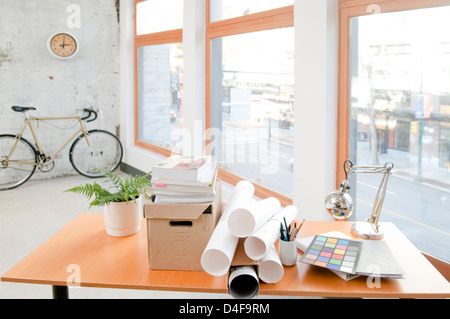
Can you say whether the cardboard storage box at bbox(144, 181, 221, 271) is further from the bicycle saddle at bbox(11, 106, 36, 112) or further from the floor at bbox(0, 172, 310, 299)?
the bicycle saddle at bbox(11, 106, 36, 112)

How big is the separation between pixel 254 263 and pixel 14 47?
503 cm

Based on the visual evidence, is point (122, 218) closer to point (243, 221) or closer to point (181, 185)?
point (181, 185)

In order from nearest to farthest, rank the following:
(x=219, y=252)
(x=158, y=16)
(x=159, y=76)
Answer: (x=219, y=252), (x=158, y=16), (x=159, y=76)

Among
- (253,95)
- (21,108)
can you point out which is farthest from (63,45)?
(253,95)

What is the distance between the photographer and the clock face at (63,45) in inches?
211

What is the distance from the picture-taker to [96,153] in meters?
5.76

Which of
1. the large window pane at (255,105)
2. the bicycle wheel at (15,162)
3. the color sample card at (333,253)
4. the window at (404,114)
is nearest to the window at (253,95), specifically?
the large window pane at (255,105)

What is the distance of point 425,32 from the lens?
2.21 m

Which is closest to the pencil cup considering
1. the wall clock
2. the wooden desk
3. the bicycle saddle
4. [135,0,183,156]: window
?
the wooden desk

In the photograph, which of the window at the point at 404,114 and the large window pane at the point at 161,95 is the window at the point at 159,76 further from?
the window at the point at 404,114

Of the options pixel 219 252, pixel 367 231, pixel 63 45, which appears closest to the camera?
pixel 219 252

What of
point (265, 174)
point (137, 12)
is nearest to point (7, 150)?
point (137, 12)

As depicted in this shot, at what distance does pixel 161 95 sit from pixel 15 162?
1993 millimetres

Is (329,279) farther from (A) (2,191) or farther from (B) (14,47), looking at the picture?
(B) (14,47)
